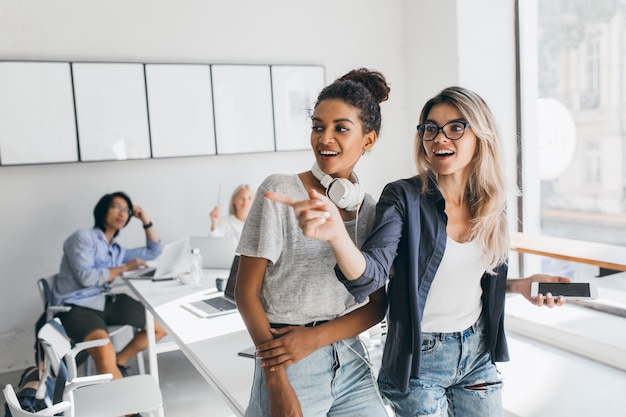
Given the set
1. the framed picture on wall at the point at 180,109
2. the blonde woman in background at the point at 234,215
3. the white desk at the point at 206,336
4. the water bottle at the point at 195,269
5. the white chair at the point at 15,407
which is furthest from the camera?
the framed picture on wall at the point at 180,109

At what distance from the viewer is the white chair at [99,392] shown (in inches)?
85.0

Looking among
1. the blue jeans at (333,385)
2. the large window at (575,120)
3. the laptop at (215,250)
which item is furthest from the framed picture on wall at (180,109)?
the blue jeans at (333,385)

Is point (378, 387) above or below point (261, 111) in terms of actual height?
below

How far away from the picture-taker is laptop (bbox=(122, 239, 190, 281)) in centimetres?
335

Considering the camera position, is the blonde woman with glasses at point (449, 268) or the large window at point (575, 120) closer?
the blonde woman with glasses at point (449, 268)

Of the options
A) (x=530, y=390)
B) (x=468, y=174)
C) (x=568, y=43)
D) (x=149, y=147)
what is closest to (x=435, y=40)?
(x=568, y=43)

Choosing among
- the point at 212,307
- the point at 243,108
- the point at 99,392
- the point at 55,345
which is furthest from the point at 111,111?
the point at 99,392

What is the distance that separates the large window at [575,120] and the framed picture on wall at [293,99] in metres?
1.70

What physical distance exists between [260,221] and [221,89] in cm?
340

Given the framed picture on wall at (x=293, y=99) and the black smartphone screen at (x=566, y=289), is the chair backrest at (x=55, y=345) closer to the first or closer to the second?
the black smartphone screen at (x=566, y=289)

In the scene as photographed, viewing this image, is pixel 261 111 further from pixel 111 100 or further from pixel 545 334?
pixel 545 334

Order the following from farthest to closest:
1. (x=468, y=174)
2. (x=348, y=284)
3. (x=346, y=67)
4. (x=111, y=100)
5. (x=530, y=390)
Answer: (x=346, y=67)
(x=111, y=100)
(x=530, y=390)
(x=468, y=174)
(x=348, y=284)

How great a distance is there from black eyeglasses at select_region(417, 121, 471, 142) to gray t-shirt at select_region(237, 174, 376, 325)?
38cm

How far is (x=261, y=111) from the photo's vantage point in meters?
4.61
